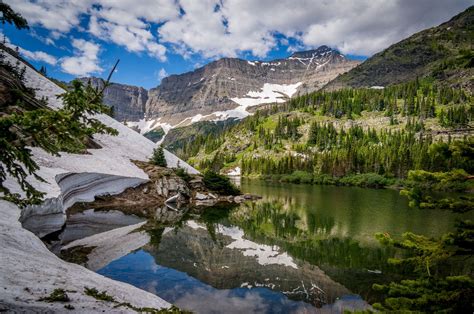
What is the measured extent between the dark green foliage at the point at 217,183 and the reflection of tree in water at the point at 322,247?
1578 centimetres

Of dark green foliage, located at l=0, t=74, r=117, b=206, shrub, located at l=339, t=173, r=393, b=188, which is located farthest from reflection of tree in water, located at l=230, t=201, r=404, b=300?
shrub, located at l=339, t=173, r=393, b=188

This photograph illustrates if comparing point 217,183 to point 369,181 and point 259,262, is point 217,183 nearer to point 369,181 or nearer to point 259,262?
point 259,262

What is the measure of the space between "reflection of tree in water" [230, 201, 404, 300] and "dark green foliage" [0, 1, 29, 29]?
789 inches

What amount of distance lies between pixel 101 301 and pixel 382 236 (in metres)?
9.35

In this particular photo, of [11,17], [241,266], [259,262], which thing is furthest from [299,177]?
[11,17]

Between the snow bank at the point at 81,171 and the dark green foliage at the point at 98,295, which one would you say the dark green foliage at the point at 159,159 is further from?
the dark green foliage at the point at 98,295

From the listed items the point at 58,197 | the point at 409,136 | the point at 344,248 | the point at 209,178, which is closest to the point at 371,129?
the point at 409,136

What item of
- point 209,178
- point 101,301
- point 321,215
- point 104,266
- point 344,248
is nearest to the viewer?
point 101,301

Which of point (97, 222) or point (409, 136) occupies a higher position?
point (409, 136)

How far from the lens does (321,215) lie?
45406mm

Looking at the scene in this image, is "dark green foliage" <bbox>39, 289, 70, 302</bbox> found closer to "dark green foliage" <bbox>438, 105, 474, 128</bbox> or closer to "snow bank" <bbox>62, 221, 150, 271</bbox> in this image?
"snow bank" <bbox>62, 221, 150, 271</bbox>

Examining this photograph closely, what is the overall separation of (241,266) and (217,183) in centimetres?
4007

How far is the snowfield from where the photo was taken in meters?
9.59

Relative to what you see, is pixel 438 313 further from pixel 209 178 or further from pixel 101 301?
pixel 209 178
